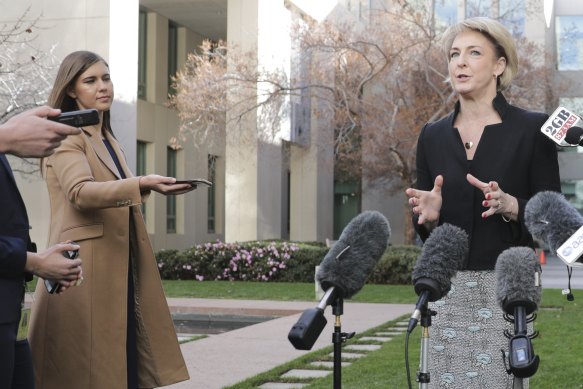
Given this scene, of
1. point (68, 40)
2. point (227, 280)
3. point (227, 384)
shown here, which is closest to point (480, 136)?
point (227, 384)

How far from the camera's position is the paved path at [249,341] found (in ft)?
28.9

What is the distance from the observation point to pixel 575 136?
10.9 ft

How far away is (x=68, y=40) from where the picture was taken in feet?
78.0

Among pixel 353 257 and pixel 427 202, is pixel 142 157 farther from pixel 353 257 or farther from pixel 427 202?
pixel 353 257

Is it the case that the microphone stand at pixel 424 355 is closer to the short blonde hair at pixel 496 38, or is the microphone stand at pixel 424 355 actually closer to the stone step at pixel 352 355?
the short blonde hair at pixel 496 38

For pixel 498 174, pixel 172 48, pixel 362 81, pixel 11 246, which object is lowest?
pixel 11 246

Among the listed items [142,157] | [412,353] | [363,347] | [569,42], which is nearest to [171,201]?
[142,157]

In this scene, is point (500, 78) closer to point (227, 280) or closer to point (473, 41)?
point (473, 41)

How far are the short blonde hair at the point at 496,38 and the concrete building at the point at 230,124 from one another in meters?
20.4

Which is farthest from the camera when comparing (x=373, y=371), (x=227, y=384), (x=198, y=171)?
(x=198, y=171)

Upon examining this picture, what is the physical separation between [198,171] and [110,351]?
30.7 meters

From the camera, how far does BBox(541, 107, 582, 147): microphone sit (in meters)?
3.41

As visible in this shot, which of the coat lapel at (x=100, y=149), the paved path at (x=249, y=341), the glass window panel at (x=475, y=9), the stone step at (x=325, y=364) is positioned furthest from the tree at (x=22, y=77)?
the coat lapel at (x=100, y=149)

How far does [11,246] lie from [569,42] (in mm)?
45505
